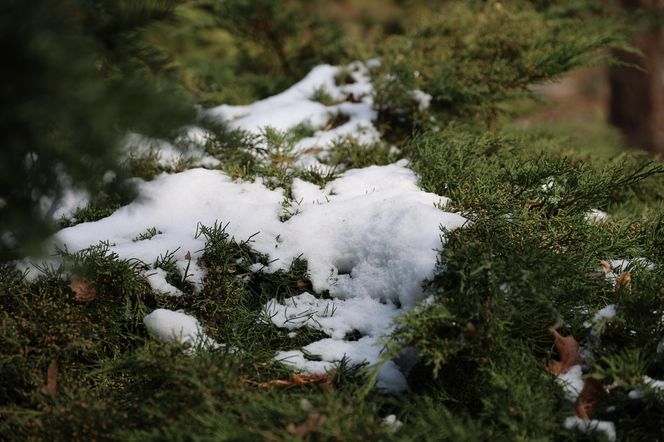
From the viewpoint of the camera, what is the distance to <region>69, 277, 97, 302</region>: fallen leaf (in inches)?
64.8

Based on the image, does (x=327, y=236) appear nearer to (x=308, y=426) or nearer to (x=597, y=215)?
(x=308, y=426)

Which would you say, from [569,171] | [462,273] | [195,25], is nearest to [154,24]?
[462,273]

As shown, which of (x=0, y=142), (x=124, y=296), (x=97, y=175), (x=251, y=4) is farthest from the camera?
(x=251, y=4)

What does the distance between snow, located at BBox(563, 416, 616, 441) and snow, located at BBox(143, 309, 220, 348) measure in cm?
101

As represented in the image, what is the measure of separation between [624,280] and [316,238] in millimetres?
1049

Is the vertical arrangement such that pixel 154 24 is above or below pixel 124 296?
above

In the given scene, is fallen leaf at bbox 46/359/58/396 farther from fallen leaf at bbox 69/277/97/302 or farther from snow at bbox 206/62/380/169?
snow at bbox 206/62/380/169

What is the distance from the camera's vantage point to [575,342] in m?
1.42

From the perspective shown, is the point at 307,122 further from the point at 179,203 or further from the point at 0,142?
the point at 0,142

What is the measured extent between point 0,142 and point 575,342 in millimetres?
1542

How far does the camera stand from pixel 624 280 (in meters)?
1.58

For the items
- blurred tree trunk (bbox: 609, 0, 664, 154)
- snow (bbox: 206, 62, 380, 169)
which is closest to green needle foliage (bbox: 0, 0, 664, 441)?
snow (bbox: 206, 62, 380, 169)

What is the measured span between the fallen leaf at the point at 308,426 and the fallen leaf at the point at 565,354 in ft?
2.24

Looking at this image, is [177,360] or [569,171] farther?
[569,171]
